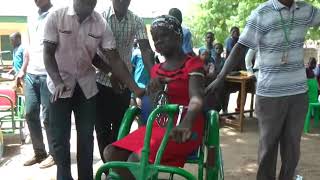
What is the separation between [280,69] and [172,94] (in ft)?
3.66

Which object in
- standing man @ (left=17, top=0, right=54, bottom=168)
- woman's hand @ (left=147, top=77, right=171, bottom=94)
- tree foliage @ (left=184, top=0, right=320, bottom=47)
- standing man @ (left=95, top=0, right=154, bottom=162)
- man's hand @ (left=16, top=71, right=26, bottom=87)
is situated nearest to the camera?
woman's hand @ (left=147, top=77, right=171, bottom=94)

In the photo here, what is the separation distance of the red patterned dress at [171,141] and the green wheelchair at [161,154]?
0.08m

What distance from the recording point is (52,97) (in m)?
3.69

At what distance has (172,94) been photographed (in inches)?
125

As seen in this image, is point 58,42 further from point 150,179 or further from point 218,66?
point 218,66

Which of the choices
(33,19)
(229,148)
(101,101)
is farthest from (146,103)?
(229,148)

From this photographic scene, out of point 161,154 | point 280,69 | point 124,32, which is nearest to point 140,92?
point 161,154

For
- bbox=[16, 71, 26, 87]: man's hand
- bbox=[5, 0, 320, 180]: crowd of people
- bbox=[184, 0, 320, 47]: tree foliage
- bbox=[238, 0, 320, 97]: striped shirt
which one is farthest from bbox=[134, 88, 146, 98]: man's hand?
bbox=[184, 0, 320, 47]: tree foliage

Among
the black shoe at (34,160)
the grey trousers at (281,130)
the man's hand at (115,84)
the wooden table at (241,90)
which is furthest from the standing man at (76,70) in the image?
the wooden table at (241,90)

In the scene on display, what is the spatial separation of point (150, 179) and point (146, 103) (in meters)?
0.85

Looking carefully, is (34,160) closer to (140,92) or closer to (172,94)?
(140,92)

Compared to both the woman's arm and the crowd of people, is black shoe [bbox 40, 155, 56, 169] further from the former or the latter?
the woman's arm

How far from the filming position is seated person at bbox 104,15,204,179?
288 cm

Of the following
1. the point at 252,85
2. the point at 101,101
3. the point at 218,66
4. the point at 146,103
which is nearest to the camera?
the point at 146,103
